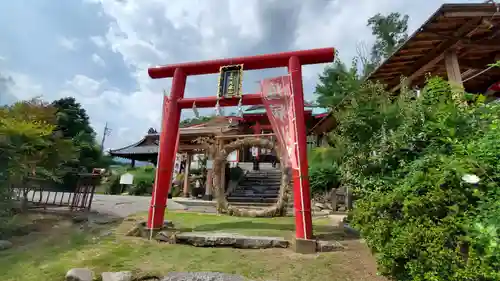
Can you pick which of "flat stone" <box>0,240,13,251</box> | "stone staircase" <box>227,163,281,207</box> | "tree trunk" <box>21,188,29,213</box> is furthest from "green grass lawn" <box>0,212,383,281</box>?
"stone staircase" <box>227,163,281,207</box>

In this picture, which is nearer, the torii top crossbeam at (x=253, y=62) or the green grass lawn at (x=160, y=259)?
the green grass lawn at (x=160, y=259)

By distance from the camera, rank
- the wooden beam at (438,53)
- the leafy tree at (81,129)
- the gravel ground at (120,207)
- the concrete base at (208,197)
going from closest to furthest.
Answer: the wooden beam at (438,53) → the gravel ground at (120,207) → the concrete base at (208,197) → the leafy tree at (81,129)

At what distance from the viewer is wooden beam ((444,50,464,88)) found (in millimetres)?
5312

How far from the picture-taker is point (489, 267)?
186 centimetres

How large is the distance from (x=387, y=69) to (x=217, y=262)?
592 centimetres

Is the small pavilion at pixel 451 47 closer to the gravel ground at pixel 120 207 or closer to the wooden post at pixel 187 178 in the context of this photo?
the gravel ground at pixel 120 207

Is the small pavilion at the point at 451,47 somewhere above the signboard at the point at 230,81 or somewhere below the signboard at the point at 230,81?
above

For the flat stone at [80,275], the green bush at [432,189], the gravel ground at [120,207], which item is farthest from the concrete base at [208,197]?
the green bush at [432,189]

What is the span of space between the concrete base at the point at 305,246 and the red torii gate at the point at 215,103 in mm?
225

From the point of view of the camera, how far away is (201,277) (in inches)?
130

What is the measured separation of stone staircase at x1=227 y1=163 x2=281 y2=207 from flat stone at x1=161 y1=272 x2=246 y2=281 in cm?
823

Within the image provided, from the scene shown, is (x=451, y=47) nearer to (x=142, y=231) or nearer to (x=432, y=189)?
(x=432, y=189)

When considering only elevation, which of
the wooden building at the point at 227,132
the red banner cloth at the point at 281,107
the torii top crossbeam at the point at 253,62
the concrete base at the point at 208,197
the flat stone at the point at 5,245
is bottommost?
the flat stone at the point at 5,245

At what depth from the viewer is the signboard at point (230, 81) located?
20.4ft
